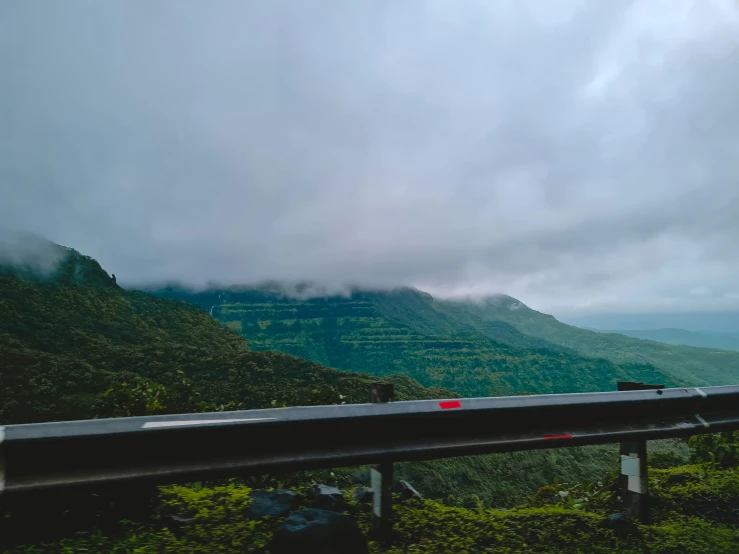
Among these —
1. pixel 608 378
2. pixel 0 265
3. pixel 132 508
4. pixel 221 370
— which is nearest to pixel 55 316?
pixel 0 265

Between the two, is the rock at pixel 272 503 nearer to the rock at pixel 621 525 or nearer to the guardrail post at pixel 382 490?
the guardrail post at pixel 382 490

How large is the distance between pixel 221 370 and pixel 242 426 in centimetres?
5607

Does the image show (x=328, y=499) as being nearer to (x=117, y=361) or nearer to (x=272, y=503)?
(x=272, y=503)

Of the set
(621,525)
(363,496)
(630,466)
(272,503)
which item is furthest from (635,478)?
(272,503)

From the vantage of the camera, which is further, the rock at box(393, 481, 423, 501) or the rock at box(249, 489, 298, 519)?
the rock at box(393, 481, 423, 501)

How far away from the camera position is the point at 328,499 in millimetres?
3359

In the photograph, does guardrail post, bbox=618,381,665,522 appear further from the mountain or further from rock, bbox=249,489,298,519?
the mountain

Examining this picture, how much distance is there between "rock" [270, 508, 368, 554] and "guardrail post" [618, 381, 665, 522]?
7.86ft

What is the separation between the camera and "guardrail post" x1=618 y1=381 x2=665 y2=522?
3674mm

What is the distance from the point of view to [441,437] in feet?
9.79

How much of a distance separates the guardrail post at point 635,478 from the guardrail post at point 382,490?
212 cm

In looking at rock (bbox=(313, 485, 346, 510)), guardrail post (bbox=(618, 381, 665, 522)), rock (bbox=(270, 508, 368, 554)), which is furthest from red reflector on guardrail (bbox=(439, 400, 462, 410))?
guardrail post (bbox=(618, 381, 665, 522))

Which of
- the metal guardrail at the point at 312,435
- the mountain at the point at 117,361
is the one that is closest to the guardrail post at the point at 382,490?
the metal guardrail at the point at 312,435

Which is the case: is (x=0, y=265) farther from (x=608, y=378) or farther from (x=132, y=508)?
(x=608, y=378)
